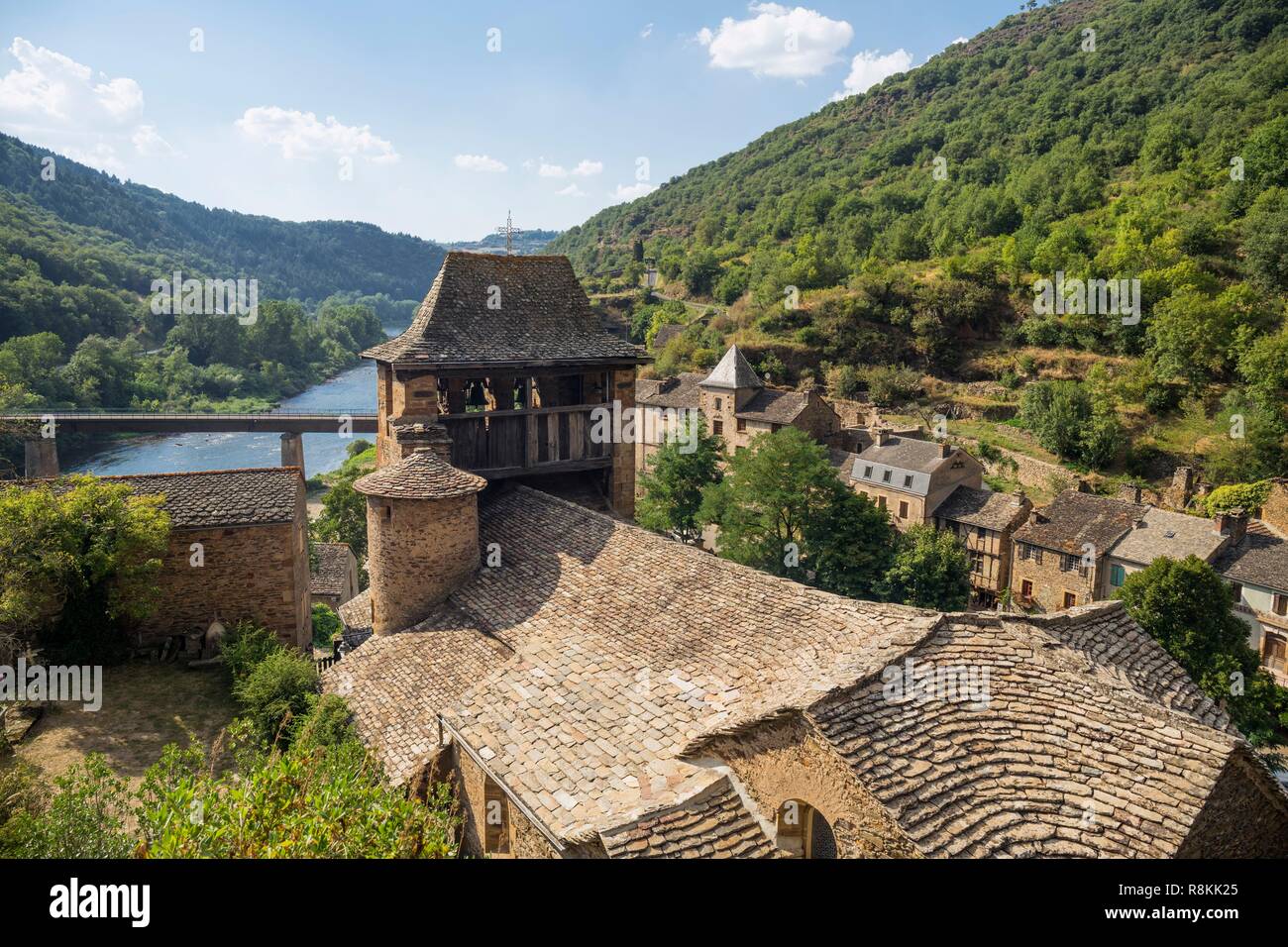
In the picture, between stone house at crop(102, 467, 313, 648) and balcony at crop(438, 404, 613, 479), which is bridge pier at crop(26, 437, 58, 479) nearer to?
stone house at crop(102, 467, 313, 648)

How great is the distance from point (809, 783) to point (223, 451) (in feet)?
268

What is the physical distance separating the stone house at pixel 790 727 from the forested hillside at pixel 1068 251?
48198mm

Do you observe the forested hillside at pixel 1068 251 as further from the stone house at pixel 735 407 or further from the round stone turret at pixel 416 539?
the round stone turret at pixel 416 539

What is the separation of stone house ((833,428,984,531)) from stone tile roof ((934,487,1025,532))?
0.50 metres

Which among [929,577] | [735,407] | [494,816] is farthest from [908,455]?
[494,816]

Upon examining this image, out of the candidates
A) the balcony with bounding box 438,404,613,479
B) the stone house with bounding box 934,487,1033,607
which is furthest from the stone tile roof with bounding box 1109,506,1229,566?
the balcony with bounding box 438,404,613,479

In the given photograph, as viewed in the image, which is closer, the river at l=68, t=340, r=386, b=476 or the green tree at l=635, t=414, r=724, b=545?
the green tree at l=635, t=414, r=724, b=545

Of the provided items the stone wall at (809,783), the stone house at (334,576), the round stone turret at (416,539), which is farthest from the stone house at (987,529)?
the stone wall at (809,783)

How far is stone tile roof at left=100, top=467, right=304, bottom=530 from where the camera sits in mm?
16734

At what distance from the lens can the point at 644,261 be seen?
135875mm

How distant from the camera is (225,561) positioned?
1683 centimetres

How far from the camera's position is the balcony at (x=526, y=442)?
59.9 feet

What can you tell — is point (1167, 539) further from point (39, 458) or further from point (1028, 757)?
point (39, 458)
